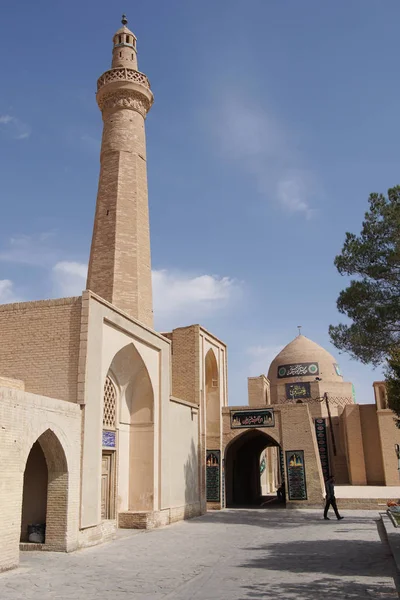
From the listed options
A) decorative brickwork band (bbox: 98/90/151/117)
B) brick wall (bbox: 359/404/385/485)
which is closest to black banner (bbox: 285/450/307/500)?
brick wall (bbox: 359/404/385/485)

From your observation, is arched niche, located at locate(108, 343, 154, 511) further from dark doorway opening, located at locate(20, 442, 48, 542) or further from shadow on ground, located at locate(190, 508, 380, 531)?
dark doorway opening, located at locate(20, 442, 48, 542)

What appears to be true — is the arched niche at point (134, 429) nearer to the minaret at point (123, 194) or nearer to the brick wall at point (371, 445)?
the minaret at point (123, 194)

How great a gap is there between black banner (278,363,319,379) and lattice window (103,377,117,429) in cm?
2433

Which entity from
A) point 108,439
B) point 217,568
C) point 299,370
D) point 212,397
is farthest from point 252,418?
point 299,370

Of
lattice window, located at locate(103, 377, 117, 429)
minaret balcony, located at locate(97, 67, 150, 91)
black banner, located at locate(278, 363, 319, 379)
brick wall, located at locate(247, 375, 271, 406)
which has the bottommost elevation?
lattice window, located at locate(103, 377, 117, 429)

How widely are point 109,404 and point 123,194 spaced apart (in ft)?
24.4

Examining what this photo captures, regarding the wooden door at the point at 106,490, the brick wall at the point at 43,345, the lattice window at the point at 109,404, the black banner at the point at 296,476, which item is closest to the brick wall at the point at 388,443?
the black banner at the point at 296,476

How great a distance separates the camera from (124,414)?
13766mm

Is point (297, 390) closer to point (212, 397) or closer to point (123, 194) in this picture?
point (212, 397)

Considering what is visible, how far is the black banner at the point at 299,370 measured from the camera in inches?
1411

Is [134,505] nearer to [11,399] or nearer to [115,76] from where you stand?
[11,399]

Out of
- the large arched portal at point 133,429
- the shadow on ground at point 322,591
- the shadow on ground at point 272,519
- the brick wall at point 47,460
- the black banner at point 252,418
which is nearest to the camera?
the shadow on ground at point 322,591

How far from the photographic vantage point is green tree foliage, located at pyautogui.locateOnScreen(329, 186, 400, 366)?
1469 centimetres

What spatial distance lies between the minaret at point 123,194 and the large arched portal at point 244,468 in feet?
24.0
